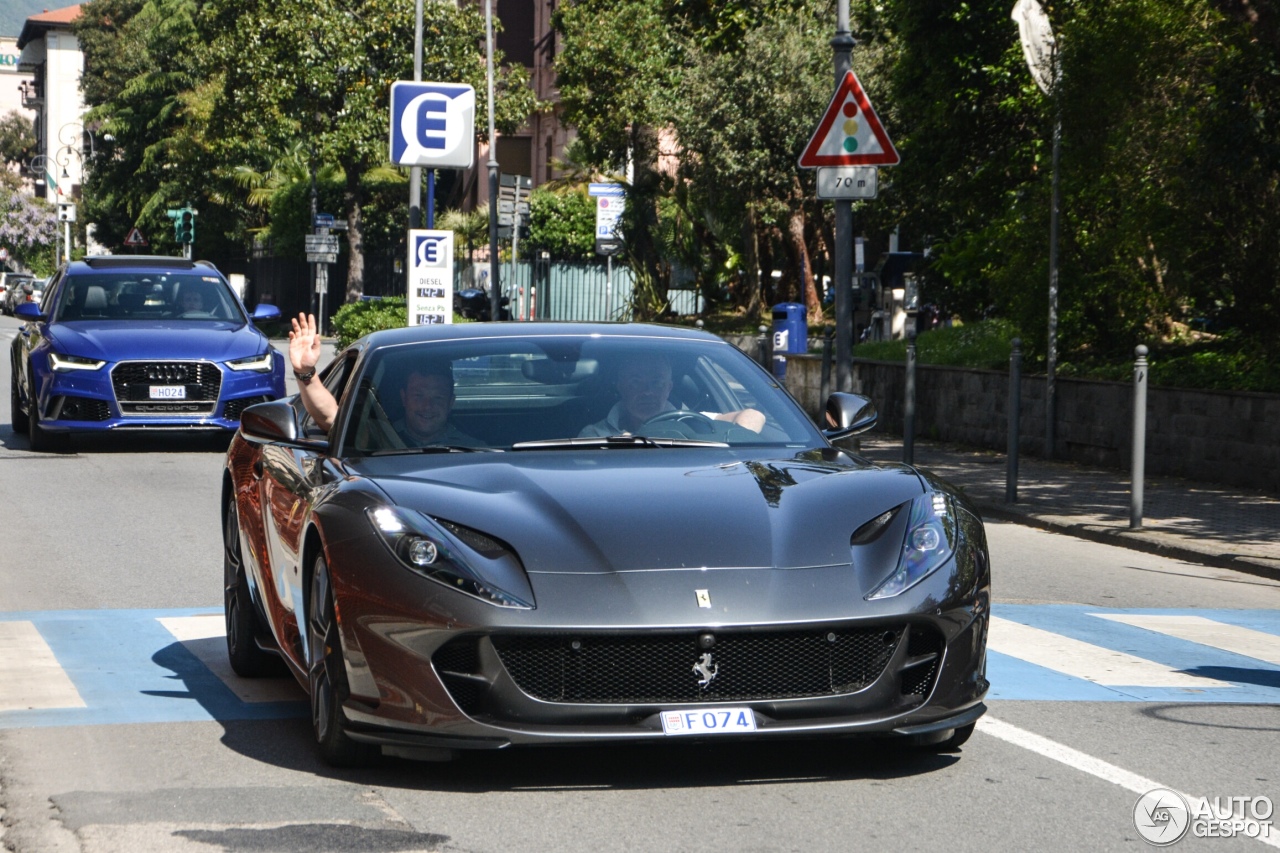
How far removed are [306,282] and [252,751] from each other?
6094 cm

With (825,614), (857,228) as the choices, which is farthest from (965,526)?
(857,228)

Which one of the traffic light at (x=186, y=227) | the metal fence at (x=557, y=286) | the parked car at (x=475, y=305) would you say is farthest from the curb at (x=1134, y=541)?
the traffic light at (x=186, y=227)

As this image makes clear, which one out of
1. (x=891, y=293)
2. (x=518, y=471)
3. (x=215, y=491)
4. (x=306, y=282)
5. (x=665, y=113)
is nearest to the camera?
(x=518, y=471)

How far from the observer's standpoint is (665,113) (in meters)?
41.2

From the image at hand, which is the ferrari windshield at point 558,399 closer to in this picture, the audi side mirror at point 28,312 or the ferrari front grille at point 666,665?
the ferrari front grille at point 666,665

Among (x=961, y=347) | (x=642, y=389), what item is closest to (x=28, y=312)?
(x=961, y=347)

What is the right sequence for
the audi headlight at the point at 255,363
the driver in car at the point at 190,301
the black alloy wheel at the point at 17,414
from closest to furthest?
the audi headlight at the point at 255,363 → the driver in car at the point at 190,301 → the black alloy wheel at the point at 17,414

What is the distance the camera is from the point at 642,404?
21.2 feet

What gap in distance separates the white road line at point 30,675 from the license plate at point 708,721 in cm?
257

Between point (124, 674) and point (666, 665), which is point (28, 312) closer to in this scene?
point (124, 674)

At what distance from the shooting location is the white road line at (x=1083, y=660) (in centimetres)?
744

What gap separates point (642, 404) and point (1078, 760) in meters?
1.83

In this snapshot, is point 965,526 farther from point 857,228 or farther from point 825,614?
point 857,228

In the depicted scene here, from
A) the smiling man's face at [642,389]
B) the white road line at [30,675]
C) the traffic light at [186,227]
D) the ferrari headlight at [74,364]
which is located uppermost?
the traffic light at [186,227]
